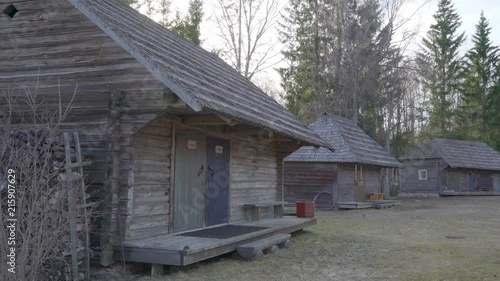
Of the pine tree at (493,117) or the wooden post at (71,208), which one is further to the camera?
the pine tree at (493,117)

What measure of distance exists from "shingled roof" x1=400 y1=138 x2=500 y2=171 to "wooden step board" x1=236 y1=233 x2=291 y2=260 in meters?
29.6

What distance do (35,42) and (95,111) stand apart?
1.84m

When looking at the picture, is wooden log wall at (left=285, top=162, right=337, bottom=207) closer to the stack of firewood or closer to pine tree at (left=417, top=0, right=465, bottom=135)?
the stack of firewood

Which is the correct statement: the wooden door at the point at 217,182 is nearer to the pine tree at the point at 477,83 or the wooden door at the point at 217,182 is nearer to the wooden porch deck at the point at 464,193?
the wooden porch deck at the point at 464,193

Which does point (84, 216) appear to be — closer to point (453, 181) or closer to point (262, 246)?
point (262, 246)

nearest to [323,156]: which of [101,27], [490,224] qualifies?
[490,224]

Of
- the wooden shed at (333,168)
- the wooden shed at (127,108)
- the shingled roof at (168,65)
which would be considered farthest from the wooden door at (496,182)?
the wooden shed at (127,108)

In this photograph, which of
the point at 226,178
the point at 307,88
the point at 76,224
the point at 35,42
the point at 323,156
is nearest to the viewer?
the point at 76,224

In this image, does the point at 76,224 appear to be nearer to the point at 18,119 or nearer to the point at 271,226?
the point at 18,119

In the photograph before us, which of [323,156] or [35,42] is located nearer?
[35,42]

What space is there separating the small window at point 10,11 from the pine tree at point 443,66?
4517cm

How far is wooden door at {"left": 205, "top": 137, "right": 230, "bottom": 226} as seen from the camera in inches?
432

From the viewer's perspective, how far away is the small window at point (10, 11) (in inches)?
358

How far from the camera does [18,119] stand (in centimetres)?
905
